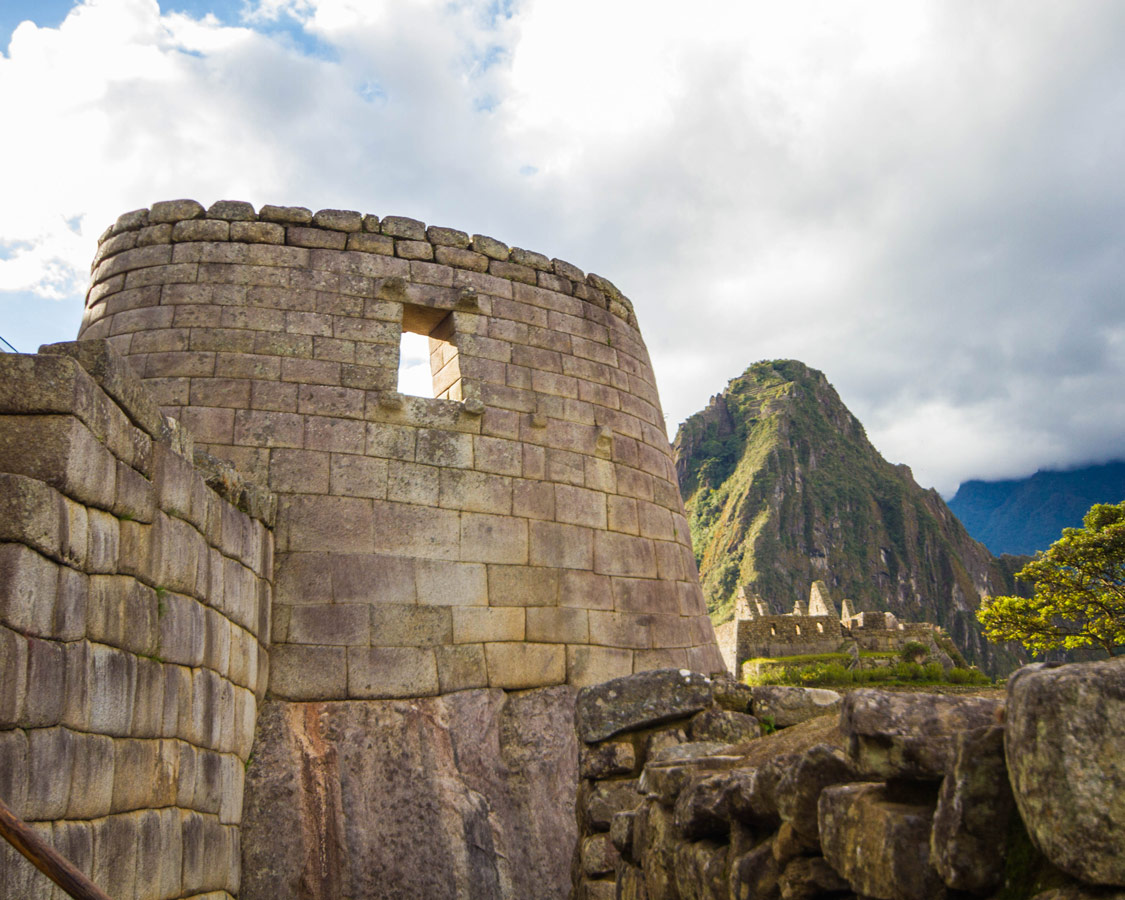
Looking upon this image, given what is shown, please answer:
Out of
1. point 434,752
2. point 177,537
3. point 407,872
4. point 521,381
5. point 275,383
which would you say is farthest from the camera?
point 521,381

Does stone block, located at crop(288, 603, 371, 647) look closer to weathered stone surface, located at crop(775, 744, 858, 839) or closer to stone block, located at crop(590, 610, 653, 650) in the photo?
stone block, located at crop(590, 610, 653, 650)

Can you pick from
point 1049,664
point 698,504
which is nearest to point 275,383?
point 1049,664

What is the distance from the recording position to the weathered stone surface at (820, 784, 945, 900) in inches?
64.7

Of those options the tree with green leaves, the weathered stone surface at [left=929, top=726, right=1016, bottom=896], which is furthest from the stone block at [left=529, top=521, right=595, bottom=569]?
the tree with green leaves

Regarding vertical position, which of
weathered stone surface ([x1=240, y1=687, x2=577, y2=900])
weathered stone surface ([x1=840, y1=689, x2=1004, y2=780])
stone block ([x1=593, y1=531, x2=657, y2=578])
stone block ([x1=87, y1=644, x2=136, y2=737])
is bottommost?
weathered stone surface ([x1=240, y1=687, x2=577, y2=900])

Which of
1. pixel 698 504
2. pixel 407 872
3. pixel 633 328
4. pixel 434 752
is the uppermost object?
pixel 698 504

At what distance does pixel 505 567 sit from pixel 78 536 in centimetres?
378

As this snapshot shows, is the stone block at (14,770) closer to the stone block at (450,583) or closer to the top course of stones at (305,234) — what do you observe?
the stone block at (450,583)

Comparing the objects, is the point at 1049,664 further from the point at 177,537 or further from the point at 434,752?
the point at 434,752

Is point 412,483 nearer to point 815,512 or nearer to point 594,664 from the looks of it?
point 594,664

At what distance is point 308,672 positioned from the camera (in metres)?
6.06

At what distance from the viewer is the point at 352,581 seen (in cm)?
638

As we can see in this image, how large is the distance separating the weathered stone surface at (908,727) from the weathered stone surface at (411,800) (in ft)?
14.8

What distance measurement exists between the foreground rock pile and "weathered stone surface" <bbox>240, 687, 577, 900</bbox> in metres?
2.81
